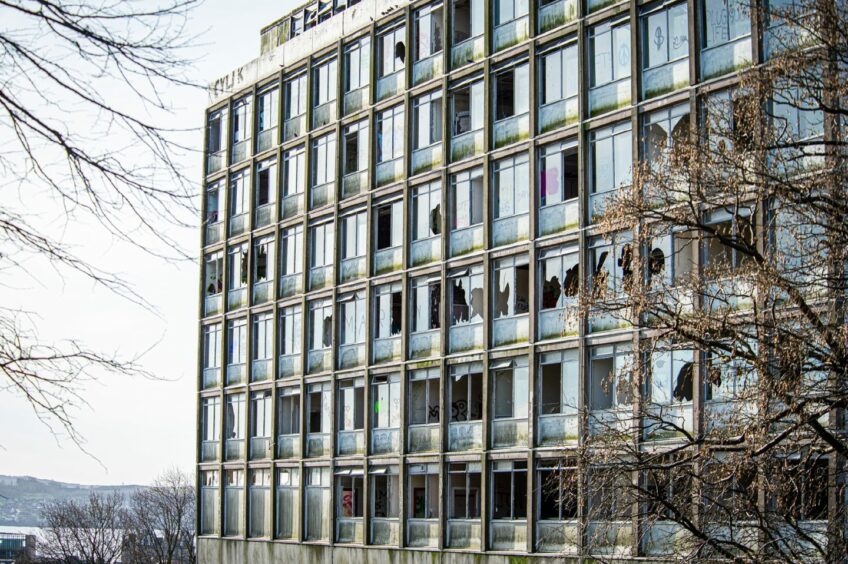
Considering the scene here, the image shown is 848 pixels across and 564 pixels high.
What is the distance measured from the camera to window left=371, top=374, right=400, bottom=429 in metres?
48.9

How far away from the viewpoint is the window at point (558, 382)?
41.8m

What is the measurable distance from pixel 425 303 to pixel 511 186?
540 centimetres

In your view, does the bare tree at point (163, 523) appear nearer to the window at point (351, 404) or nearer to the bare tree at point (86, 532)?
the bare tree at point (86, 532)

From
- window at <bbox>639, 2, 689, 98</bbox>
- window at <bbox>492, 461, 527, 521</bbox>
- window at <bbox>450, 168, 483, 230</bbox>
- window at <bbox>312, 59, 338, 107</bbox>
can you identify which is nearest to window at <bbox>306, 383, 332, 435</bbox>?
window at <bbox>450, 168, 483, 230</bbox>

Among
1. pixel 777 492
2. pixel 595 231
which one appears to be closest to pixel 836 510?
pixel 777 492

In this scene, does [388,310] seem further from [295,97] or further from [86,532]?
[86,532]

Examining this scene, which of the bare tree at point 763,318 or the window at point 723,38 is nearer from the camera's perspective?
the bare tree at point 763,318

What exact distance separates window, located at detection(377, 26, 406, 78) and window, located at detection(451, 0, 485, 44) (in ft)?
8.75

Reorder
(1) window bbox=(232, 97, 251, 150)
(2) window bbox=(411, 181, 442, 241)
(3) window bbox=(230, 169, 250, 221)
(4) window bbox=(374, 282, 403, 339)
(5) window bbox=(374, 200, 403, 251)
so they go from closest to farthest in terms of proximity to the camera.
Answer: (2) window bbox=(411, 181, 442, 241) → (4) window bbox=(374, 282, 403, 339) → (5) window bbox=(374, 200, 403, 251) → (3) window bbox=(230, 169, 250, 221) → (1) window bbox=(232, 97, 251, 150)

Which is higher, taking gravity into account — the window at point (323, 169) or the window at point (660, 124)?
the window at point (323, 169)

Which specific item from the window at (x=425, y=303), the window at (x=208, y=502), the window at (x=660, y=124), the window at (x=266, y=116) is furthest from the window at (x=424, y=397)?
the window at (x=208, y=502)

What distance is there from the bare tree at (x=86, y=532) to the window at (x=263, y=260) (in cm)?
5542

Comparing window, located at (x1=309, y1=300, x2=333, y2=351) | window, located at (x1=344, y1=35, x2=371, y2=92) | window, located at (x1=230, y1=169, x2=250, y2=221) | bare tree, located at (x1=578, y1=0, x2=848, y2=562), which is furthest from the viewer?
window, located at (x1=230, y1=169, x2=250, y2=221)

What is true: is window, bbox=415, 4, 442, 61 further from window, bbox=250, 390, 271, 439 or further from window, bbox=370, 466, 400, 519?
window, bbox=250, 390, 271, 439
